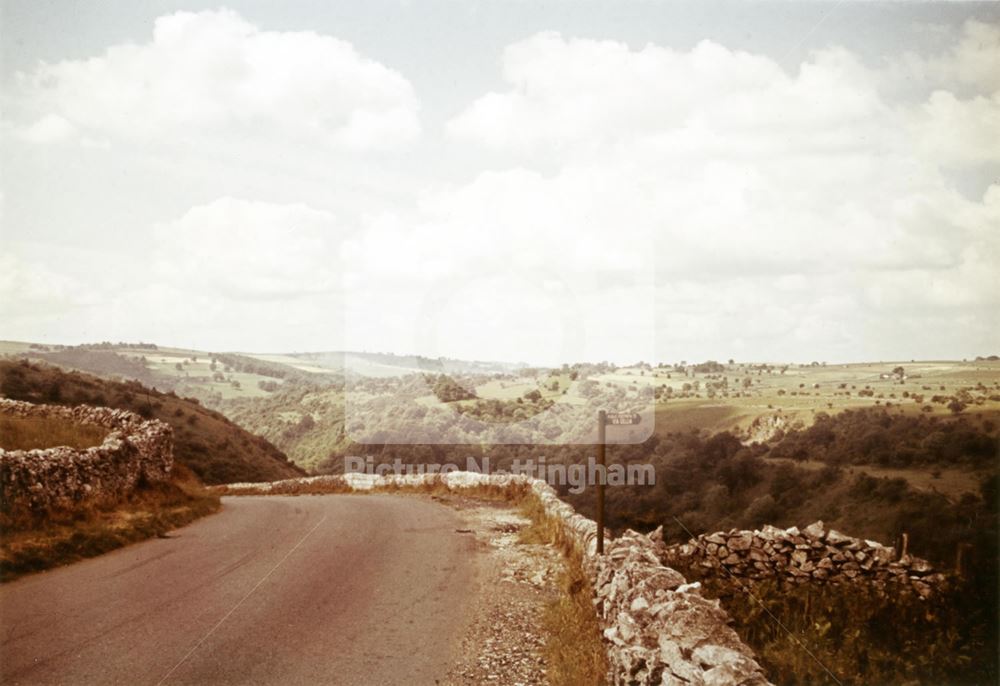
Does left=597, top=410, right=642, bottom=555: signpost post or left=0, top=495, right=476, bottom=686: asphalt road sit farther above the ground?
left=597, top=410, right=642, bottom=555: signpost post

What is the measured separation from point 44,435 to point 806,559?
18346 mm

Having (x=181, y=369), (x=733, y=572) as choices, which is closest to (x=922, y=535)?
(x=733, y=572)

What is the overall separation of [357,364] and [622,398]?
63016 mm

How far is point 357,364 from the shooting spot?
323ft

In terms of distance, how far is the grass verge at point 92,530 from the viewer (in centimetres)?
1022

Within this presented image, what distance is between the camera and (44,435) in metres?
16.6

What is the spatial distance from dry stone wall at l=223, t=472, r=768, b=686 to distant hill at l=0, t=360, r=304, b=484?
37.6 meters

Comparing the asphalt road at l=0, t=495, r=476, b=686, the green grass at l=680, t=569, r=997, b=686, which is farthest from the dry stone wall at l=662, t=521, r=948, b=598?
the asphalt road at l=0, t=495, r=476, b=686

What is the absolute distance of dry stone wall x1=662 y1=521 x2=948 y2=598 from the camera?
28.0ft

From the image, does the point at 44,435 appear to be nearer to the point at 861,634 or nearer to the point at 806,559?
the point at 806,559

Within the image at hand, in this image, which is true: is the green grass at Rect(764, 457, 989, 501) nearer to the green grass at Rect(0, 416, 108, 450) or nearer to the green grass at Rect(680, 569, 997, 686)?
the green grass at Rect(680, 569, 997, 686)

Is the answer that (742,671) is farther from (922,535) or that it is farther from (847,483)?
(847,483)

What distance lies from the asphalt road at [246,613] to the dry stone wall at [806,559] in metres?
3.91

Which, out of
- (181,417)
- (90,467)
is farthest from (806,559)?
(181,417)
